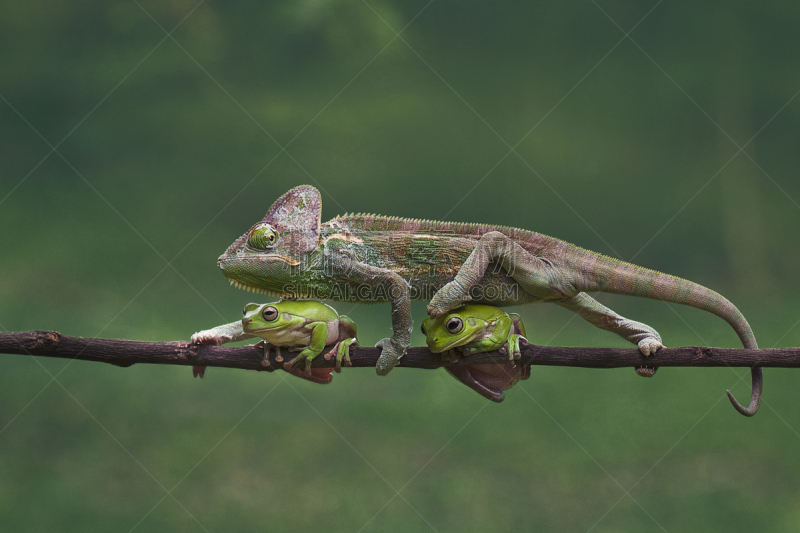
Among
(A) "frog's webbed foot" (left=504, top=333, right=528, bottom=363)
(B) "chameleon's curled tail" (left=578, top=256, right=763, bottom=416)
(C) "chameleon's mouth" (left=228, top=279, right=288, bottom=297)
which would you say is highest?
(B) "chameleon's curled tail" (left=578, top=256, right=763, bottom=416)

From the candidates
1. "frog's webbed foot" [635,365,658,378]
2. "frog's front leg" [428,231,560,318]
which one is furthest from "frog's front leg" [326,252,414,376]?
"frog's webbed foot" [635,365,658,378]

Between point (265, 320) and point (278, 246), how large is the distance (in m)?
0.32

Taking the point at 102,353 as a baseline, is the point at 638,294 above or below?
above

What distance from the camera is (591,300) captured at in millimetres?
3021

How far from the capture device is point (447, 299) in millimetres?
2678

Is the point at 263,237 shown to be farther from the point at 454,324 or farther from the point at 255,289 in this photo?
the point at 454,324

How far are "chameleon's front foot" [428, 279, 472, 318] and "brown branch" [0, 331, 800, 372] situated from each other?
7.7 inches

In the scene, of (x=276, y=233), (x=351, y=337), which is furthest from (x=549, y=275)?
(x=276, y=233)

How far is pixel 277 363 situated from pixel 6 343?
3.21 ft

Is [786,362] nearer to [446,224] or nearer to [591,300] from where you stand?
[591,300]

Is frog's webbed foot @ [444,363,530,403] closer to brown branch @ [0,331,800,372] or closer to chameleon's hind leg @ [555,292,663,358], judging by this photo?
brown branch @ [0,331,800,372]

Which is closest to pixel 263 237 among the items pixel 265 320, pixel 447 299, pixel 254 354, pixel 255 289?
pixel 255 289

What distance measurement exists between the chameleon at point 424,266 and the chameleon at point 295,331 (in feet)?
0.49

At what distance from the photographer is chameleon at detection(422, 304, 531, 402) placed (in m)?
2.69
